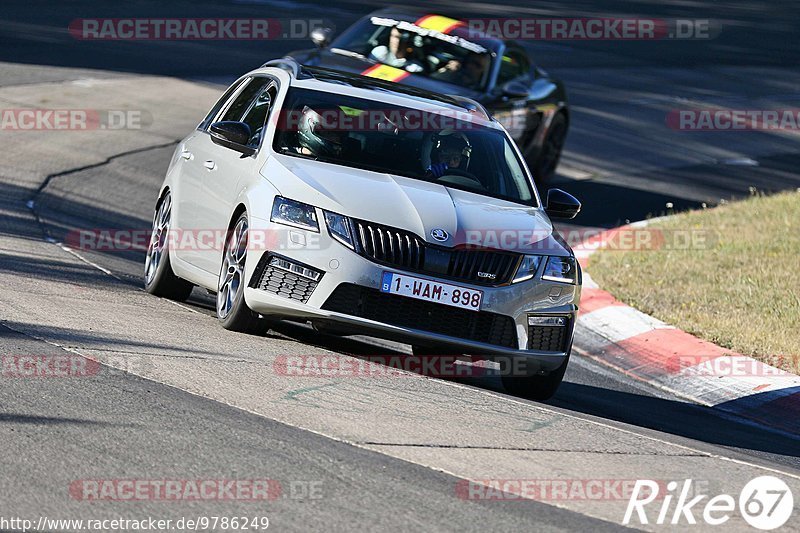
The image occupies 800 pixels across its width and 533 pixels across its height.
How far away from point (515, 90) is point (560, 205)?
6692 mm

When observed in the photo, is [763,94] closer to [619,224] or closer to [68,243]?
[619,224]

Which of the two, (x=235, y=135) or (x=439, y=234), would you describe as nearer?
(x=439, y=234)

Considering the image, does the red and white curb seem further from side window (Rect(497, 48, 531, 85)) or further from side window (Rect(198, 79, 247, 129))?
→ side window (Rect(497, 48, 531, 85))

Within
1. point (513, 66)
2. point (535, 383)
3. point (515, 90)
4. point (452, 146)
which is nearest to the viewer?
point (535, 383)

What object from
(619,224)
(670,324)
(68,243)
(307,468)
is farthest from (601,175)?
(307,468)

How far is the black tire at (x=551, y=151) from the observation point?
54.5 feet

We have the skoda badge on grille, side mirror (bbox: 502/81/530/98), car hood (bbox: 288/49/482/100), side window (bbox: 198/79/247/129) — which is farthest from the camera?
side mirror (bbox: 502/81/530/98)

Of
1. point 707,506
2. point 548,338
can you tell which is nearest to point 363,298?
point 548,338

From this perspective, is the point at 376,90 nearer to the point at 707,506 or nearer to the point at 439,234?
the point at 439,234

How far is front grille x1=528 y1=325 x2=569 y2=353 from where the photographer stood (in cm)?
800

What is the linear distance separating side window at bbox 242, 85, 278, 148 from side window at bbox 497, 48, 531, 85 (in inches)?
255

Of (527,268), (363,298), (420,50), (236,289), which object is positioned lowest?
(236,289)

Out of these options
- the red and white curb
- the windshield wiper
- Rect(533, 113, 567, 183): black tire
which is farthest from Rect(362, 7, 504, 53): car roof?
the red and white curb

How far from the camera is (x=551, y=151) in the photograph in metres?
16.9
